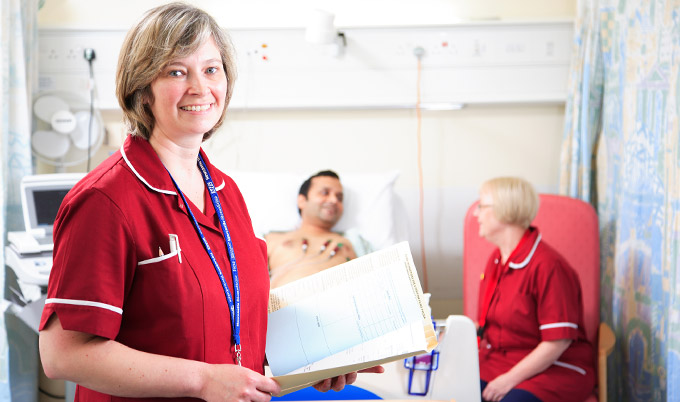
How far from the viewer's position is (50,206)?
105 inches

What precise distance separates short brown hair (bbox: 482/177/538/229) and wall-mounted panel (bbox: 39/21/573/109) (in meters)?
0.87

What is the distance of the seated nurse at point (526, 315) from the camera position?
2.30 meters

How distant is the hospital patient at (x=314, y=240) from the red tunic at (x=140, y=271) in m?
1.57

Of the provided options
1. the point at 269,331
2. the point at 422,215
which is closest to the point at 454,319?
the point at 269,331

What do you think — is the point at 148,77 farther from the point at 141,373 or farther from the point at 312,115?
the point at 312,115

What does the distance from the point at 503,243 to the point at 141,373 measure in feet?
5.91

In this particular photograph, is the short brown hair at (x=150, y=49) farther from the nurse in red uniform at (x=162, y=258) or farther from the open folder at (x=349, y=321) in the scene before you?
the open folder at (x=349, y=321)

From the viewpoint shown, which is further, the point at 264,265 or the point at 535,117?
the point at 535,117

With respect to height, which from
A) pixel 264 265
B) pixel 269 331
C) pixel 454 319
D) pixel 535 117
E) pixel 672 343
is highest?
pixel 535 117

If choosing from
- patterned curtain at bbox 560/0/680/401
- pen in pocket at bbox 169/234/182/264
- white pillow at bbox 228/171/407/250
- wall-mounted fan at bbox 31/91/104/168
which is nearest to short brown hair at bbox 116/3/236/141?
pen in pocket at bbox 169/234/182/264

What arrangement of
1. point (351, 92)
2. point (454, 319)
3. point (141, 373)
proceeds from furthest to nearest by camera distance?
point (351, 92) → point (454, 319) → point (141, 373)

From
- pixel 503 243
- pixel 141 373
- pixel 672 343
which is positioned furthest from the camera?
pixel 503 243

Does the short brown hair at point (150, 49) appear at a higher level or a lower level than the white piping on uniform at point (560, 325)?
higher

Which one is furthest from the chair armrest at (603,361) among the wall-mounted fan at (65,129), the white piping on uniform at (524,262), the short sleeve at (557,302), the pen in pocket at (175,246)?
the wall-mounted fan at (65,129)
